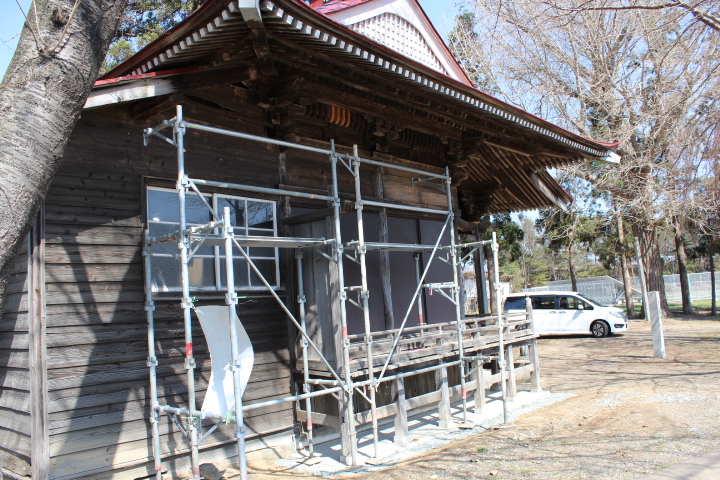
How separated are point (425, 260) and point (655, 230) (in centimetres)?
1816

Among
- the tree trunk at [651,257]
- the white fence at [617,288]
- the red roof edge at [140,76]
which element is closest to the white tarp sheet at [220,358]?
the red roof edge at [140,76]

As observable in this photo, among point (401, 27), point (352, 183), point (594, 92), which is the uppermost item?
point (594, 92)

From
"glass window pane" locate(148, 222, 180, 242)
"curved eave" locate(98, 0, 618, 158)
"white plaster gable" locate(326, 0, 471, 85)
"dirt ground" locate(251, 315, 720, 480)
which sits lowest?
"dirt ground" locate(251, 315, 720, 480)

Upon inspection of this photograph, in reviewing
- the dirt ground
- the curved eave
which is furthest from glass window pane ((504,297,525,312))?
the curved eave

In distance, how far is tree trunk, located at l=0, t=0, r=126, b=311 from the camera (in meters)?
3.29

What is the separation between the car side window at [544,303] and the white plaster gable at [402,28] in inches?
445

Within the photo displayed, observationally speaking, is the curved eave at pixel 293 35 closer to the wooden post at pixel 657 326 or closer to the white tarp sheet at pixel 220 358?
the white tarp sheet at pixel 220 358

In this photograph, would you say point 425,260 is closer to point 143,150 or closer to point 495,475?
point 495,475

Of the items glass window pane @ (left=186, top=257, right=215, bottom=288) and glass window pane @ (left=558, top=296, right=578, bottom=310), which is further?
glass window pane @ (left=558, top=296, right=578, bottom=310)

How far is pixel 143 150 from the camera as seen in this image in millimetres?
6262

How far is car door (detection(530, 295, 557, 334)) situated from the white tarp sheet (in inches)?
643

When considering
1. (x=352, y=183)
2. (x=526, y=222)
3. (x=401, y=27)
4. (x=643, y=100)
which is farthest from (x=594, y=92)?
(x=526, y=222)

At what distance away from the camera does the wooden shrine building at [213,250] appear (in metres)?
5.36

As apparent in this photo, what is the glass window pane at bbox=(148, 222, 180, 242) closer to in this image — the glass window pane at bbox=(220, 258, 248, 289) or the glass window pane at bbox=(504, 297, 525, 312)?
the glass window pane at bbox=(220, 258, 248, 289)
